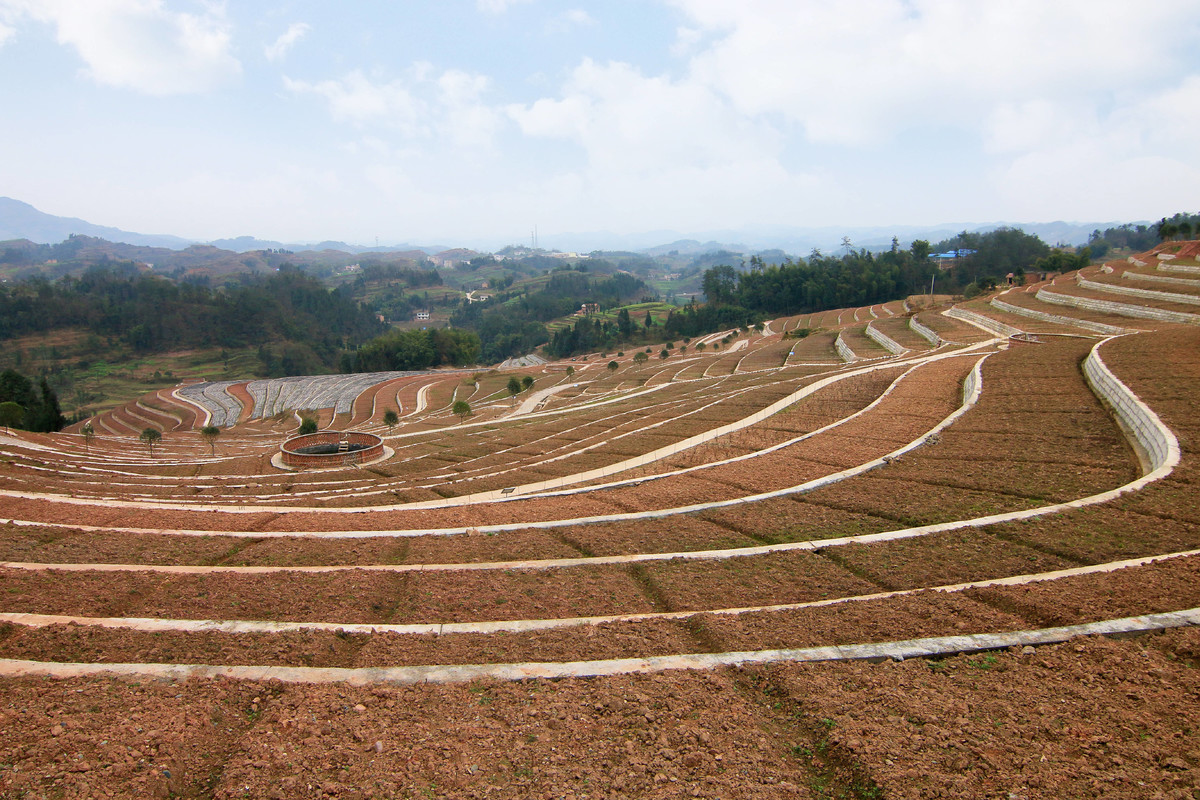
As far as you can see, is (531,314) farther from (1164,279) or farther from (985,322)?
(1164,279)

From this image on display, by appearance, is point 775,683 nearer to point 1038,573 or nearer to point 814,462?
point 1038,573

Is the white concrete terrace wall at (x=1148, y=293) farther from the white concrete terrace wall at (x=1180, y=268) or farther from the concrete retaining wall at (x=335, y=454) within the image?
the concrete retaining wall at (x=335, y=454)

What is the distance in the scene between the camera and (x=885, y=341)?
4003cm

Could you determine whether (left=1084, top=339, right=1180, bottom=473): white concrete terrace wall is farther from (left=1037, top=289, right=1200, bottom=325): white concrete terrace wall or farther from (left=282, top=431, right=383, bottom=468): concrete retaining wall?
(left=282, top=431, right=383, bottom=468): concrete retaining wall

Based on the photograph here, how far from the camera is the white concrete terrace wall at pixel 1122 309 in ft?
93.2

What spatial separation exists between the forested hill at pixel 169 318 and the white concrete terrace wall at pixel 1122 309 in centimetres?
11318

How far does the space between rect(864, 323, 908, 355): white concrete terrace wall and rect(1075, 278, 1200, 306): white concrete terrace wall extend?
13.7 meters

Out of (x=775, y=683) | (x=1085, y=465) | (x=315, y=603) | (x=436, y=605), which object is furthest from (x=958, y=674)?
(x=1085, y=465)

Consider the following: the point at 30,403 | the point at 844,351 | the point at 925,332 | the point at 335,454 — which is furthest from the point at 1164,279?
the point at 30,403

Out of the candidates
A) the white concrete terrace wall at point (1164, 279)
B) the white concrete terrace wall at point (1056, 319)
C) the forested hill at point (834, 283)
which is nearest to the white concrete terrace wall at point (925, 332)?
the white concrete terrace wall at point (1056, 319)

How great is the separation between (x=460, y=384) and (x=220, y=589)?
194 ft

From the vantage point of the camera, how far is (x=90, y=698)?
15.6ft

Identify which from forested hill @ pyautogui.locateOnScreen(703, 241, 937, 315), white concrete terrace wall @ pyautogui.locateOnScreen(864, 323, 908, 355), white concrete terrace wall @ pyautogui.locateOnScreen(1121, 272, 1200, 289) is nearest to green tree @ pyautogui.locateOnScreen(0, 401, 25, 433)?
white concrete terrace wall @ pyautogui.locateOnScreen(864, 323, 908, 355)

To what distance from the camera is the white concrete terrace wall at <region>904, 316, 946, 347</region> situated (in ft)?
113
